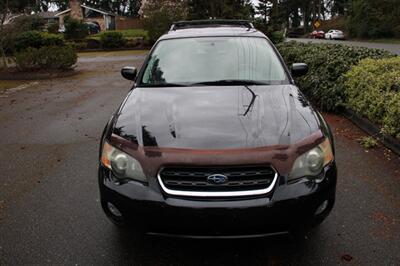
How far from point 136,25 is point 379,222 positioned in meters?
55.7

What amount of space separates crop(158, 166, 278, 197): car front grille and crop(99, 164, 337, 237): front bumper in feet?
0.14

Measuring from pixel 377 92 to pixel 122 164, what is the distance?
15.2 ft

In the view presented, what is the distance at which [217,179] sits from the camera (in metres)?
2.65

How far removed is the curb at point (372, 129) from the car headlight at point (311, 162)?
9.01ft

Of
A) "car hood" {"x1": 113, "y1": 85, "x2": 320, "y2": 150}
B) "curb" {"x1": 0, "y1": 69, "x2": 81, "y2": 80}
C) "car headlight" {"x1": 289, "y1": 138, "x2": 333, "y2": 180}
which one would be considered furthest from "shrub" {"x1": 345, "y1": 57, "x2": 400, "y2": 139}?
"curb" {"x1": 0, "y1": 69, "x2": 81, "y2": 80}

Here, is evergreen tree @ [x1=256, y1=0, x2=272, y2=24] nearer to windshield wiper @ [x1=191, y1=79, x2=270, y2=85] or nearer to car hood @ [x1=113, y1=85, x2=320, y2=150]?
windshield wiper @ [x1=191, y1=79, x2=270, y2=85]

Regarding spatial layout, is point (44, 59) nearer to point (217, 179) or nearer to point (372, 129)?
point (372, 129)

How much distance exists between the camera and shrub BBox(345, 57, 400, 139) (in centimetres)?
545

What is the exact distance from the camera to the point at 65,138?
6.54m

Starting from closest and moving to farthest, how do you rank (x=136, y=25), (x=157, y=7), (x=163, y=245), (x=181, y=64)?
1. (x=163, y=245)
2. (x=181, y=64)
3. (x=157, y=7)
4. (x=136, y=25)

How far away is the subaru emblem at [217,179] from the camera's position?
2.65 meters

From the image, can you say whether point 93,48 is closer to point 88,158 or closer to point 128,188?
point 88,158

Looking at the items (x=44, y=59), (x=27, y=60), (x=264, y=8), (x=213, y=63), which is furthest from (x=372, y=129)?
(x=264, y=8)

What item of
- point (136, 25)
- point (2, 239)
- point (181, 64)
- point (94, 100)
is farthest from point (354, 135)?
point (136, 25)
